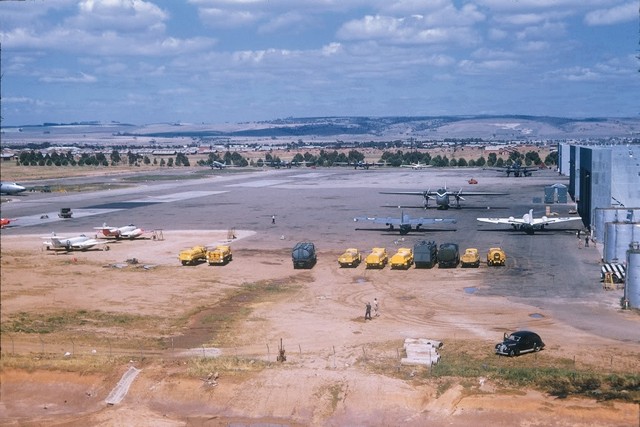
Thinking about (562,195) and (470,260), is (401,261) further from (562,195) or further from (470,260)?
(562,195)

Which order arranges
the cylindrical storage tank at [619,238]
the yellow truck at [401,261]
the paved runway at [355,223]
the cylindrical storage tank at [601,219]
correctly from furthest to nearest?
the cylindrical storage tank at [601,219] < the yellow truck at [401,261] < the cylindrical storage tank at [619,238] < the paved runway at [355,223]

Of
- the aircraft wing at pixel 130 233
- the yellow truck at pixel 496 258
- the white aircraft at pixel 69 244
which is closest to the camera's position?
the yellow truck at pixel 496 258

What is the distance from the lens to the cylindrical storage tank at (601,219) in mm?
76812

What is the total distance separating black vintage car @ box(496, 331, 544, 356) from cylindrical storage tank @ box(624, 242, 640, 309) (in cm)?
1477

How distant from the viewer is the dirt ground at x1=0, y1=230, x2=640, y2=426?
36.2 meters

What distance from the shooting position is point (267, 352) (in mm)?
44062

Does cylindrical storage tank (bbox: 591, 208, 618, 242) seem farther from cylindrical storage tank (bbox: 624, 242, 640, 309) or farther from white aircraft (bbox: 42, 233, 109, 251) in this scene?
white aircraft (bbox: 42, 233, 109, 251)

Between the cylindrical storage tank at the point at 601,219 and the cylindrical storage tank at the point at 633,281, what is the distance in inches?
921

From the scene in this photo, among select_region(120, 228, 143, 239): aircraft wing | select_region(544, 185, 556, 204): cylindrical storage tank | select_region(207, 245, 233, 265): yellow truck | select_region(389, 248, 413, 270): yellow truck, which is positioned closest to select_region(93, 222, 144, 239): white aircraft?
select_region(120, 228, 143, 239): aircraft wing

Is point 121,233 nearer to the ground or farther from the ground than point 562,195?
farther from the ground

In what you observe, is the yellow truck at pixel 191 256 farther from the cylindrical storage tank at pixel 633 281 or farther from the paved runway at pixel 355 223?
the cylindrical storage tank at pixel 633 281

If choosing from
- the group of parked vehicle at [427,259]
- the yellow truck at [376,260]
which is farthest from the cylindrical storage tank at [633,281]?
the yellow truck at [376,260]

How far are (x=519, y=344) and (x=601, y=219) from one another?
45536 millimetres

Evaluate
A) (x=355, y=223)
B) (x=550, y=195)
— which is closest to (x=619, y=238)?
(x=355, y=223)
